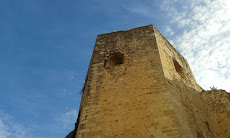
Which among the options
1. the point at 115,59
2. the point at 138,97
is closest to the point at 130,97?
the point at 138,97

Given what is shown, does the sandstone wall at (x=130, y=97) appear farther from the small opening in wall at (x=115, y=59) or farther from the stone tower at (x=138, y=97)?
the small opening in wall at (x=115, y=59)

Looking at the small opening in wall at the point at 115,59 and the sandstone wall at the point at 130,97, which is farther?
the small opening in wall at the point at 115,59

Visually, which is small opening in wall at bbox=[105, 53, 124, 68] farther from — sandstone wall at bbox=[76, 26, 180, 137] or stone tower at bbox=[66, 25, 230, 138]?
sandstone wall at bbox=[76, 26, 180, 137]

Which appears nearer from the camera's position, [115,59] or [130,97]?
[130,97]

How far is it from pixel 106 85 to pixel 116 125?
1.45 meters

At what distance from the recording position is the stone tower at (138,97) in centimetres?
460

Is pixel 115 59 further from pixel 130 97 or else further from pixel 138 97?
pixel 138 97

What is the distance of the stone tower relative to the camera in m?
4.60

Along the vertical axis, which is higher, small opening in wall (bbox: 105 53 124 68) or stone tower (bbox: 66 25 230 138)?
small opening in wall (bbox: 105 53 124 68)

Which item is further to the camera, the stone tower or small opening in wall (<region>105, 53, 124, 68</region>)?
small opening in wall (<region>105, 53, 124, 68</region>)

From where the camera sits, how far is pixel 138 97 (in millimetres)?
5160

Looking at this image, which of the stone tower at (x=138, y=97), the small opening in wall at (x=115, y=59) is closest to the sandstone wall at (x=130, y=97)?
the stone tower at (x=138, y=97)

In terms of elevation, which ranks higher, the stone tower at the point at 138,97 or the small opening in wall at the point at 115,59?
the small opening in wall at the point at 115,59

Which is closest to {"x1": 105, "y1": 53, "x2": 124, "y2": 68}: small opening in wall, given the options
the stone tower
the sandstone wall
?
the stone tower
